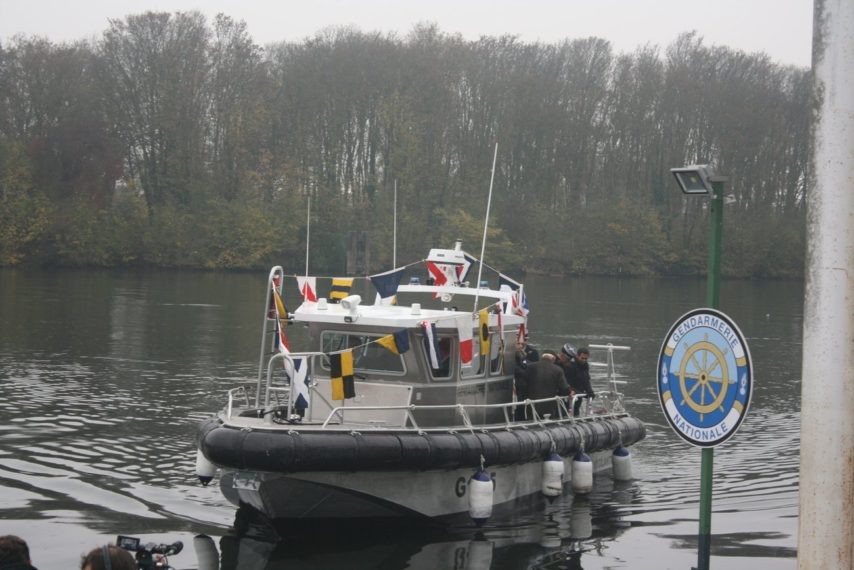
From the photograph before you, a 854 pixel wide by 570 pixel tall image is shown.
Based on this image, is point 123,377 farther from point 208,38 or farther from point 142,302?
point 208,38

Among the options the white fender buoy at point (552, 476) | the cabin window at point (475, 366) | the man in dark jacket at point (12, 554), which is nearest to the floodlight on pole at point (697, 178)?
the man in dark jacket at point (12, 554)

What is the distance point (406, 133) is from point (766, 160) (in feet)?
79.5

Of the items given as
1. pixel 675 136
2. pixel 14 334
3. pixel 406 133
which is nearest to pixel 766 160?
pixel 675 136

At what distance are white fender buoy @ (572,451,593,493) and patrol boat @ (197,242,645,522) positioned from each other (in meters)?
0.02

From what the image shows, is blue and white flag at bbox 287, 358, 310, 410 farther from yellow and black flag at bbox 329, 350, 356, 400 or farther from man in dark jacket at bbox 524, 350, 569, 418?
man in dark jacket at bbox 524, 350, 569, 418

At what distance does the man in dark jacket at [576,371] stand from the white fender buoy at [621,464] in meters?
1.03

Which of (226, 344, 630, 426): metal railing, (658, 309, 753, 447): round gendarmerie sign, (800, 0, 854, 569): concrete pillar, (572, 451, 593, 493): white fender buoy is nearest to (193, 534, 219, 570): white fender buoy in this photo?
(226, 344, 630, 426): metal railing

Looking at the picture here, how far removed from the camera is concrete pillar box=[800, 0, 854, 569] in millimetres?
5746

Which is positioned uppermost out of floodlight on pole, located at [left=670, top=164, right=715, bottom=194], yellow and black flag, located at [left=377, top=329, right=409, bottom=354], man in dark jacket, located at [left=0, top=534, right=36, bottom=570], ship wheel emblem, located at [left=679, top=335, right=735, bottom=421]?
floodlight on pole, located at [left=670, top=164, right=715, bottom=194]

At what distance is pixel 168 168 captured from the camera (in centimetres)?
7250

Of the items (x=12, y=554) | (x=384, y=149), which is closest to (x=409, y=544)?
(x=12, y=554)

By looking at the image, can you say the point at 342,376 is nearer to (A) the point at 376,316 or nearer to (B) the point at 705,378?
(A) the point at 376,316

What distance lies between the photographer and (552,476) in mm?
15820

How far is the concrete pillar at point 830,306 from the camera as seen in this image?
5746 mm
